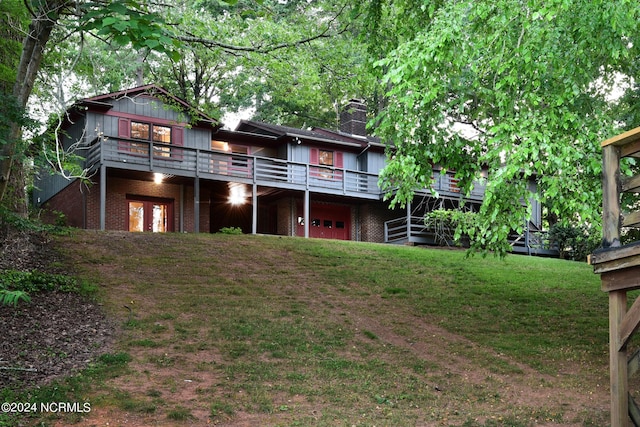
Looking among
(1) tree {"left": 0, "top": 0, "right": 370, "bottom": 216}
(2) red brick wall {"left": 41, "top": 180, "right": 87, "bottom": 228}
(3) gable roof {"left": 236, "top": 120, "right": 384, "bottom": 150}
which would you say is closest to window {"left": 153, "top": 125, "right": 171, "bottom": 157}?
(2) red brick wall {"left": 41, "top": 180, "right": 87, "bottom": 228}

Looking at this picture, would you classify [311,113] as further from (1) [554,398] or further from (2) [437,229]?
(1) [554,398]

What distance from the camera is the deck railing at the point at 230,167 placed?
21734 millimetres

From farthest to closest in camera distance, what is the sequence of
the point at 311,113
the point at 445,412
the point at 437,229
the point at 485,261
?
1. the point at 311,113
2. the point at 437,229
3. the point at 485,261
4. the point at 445,412

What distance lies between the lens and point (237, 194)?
25.3m

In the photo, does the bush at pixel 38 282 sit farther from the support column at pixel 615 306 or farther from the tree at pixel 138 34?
the support column at pixel 615 306

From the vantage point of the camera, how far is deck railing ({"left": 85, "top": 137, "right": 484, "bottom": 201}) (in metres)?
21.7

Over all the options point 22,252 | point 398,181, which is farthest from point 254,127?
point 398,181

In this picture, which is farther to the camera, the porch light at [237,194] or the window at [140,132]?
the porch light at [237,194]

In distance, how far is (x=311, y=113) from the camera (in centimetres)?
3919

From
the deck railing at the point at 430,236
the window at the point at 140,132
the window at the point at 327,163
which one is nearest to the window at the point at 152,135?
the window at the point at 140,132

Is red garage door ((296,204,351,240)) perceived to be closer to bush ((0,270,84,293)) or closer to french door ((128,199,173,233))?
french door ((128,199,173,233))

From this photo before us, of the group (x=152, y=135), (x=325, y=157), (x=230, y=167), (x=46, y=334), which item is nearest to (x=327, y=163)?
(x=325, y=157)

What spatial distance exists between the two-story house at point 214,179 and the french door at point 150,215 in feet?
0.12

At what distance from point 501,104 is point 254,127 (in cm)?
1989
